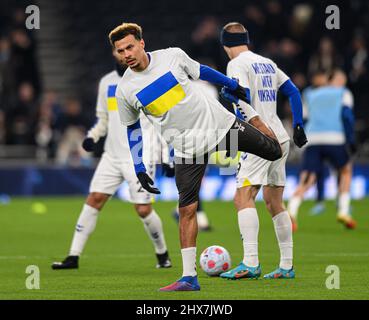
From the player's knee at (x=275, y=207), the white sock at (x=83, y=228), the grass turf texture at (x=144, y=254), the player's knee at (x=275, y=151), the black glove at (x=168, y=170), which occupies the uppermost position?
the player's knee at (x=275, y=151)

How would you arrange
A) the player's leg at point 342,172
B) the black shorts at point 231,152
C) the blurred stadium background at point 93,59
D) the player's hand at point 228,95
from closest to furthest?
the black shorts at point 231,152 → the player's hand at point 228,95 → the player's leg at point 342,172 → the blurred stadium background at point 93,59

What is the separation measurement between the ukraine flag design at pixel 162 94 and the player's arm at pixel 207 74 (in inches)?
6.6

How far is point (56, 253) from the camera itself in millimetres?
12859

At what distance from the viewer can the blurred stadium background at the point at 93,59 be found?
22156mm

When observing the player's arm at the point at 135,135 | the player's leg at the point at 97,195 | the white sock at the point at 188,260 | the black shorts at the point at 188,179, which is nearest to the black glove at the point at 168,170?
the player's leg at the point at 97,195

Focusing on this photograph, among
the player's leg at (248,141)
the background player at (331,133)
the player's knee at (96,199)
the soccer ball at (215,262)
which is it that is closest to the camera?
the player's leg at (248,141)

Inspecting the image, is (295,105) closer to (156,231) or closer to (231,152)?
(231,152)

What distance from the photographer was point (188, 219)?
29.8 ft

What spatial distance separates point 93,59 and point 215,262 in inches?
708

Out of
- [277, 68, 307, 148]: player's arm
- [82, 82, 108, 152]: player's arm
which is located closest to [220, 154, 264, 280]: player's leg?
[277, 68, 307, 148]: player's arm

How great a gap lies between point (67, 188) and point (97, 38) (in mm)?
6701

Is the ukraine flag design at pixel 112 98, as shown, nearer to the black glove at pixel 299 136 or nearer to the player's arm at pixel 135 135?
the player's arm at pixel 135 135

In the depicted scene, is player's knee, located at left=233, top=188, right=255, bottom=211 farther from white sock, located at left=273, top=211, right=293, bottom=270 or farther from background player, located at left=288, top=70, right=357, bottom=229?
background player, located at left=288, top=70, right=357, bottom=229
